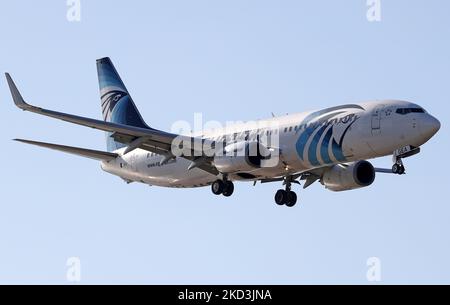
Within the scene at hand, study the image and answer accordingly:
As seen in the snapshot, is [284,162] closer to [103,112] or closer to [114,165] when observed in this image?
[114,165]

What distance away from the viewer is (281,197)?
200 feet

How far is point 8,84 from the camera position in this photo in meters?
52.0

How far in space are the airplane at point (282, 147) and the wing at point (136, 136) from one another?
5 centimetres

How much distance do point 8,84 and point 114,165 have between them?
15.2m

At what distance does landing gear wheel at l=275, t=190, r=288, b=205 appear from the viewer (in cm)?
6088

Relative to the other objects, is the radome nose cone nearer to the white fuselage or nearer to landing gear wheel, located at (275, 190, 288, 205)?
the white fuselage

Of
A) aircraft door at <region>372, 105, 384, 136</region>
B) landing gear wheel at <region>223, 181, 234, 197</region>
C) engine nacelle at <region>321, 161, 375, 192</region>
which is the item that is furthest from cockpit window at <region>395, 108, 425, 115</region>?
landing gear wheel at <region>223, 181, 234, 197</region>

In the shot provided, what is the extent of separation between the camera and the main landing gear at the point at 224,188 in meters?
58.0

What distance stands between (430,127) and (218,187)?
1284 cm

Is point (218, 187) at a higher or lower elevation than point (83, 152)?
lower

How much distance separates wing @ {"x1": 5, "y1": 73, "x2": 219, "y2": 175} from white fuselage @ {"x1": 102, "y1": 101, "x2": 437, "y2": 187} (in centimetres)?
158

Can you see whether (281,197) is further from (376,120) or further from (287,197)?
(376,120)

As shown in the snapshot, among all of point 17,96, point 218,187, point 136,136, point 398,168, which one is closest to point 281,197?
point 218,187
